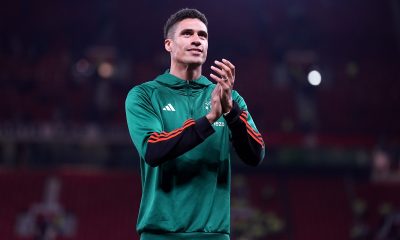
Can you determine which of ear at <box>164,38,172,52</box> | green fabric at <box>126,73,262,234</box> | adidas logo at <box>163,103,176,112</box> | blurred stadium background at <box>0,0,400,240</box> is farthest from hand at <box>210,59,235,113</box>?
blurred stadium background at <box>0,0,400,240</box>

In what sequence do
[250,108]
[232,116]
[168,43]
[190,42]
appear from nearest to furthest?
1. [232,116]
2. [190,42]
3. [168,43]
4. [250,108]

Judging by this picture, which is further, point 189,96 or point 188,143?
point 189,96

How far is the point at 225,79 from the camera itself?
274cm

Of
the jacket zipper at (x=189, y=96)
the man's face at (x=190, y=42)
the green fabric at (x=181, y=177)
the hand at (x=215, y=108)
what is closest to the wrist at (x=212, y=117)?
the hand at (x=215, y=108)

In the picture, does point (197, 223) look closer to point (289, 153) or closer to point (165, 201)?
point (165, 201)

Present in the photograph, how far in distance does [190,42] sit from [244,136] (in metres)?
0.57

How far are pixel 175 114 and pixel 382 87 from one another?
19.2 metres

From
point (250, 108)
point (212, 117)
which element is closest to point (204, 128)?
point (212, 117)

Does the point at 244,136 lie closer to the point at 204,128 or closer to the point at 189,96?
the point at 204,128

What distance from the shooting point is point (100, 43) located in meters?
21.5

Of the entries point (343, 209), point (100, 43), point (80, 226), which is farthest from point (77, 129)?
point (343, 209)

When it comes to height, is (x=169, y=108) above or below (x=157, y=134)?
above

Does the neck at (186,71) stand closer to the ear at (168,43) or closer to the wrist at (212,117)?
the ear at (168,43)

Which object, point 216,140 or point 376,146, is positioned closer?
point 216,140
